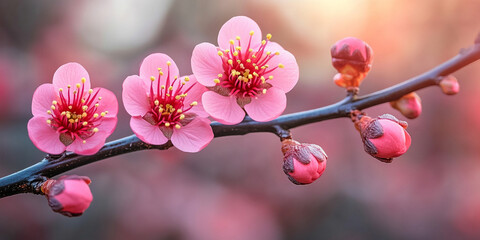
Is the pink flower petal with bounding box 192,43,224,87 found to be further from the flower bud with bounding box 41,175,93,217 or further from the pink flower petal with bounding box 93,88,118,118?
the flower bud with bounding box 41,175,93,217

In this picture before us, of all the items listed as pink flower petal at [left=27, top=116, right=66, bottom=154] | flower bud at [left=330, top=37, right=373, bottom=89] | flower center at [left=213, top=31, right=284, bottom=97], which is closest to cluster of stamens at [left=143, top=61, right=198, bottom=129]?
flower center at [left=213, top=31, right=284, bottom=97]

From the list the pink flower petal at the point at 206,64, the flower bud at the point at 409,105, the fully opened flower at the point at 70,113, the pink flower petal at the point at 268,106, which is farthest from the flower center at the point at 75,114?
the flower bud at the point at 409,105

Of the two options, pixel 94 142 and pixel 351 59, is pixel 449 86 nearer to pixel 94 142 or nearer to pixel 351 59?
pixel 351 59

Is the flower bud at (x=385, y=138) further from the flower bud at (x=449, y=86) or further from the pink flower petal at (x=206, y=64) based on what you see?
the pink flower petal at (x=206, y=64)

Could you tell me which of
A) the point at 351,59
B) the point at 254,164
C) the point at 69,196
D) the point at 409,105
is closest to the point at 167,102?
the point at 69,196

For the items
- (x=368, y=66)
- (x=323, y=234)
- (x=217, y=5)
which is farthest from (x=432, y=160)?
(x=368, y=66)

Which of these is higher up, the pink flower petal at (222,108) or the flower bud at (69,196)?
the pink flower petal at (222,108)

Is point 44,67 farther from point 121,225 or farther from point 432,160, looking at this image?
point 432,160
